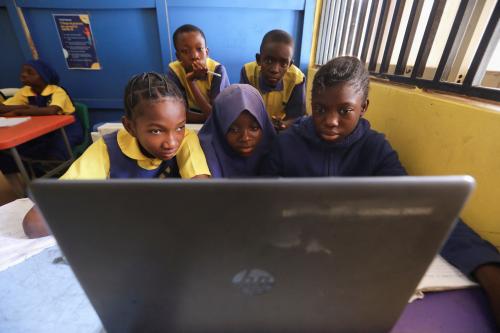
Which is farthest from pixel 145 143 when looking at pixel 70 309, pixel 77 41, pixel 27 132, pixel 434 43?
pixel 77 41

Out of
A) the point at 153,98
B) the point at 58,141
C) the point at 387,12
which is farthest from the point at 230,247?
the point at 58,141

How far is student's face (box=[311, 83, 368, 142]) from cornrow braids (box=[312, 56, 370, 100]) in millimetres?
16

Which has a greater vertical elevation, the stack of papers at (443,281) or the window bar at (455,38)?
the window bar at (455,38)

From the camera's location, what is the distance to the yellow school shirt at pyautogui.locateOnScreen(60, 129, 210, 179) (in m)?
0.78

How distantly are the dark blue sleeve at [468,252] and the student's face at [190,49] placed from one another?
5.47 feet

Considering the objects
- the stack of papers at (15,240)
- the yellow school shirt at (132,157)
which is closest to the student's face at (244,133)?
the yellow school shirt at (132,157)

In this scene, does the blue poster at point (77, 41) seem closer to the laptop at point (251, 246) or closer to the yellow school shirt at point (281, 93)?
the yellow school shirt at point (281, 93)

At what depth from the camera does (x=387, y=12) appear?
122 cm

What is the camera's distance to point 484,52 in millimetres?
768

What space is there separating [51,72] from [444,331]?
10.0ft

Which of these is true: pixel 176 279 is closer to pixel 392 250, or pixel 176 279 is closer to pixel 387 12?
pixel 392 250

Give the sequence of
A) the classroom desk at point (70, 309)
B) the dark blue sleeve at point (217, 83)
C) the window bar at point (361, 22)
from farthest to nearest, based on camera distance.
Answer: the dark blue sleeve at point (217, 83)
the window bar at point (361, 22)
the classroom desk at point (70, 309)

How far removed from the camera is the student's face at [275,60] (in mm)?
1521

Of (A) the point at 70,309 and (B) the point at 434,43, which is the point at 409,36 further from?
(A) the point at 70,309
